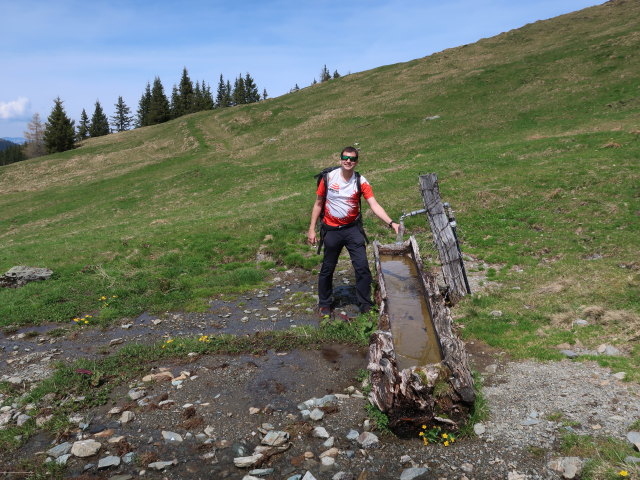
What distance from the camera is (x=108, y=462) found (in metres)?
5.24

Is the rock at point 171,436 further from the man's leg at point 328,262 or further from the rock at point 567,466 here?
the man's leg at point 328,262

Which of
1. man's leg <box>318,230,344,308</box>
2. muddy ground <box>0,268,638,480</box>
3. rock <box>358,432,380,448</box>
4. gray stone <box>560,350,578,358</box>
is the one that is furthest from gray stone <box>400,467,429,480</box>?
man's leg <box>318,230,344,308</box>

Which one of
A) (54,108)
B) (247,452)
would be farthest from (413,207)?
(54,108)

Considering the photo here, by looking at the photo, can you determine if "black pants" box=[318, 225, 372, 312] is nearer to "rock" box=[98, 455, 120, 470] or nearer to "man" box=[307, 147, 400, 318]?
"man" box=[307, 147, 400, 318]

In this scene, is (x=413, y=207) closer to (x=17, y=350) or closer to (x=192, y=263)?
(x=192, y=263)

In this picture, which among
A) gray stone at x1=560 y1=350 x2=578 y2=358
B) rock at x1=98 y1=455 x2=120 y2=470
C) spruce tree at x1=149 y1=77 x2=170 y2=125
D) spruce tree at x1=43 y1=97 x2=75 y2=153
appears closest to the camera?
rock at x1=98 y1=455 x2=120 y2=470

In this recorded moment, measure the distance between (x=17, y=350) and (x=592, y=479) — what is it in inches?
444

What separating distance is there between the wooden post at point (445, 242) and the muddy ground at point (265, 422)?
101 inches

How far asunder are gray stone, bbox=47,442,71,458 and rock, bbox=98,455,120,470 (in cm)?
64

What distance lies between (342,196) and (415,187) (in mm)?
13902

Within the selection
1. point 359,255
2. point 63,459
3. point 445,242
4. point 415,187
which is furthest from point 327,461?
point 415,187

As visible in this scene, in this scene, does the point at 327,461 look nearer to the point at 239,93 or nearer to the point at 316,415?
the point at 316,415

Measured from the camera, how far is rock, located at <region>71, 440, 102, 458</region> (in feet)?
17.8

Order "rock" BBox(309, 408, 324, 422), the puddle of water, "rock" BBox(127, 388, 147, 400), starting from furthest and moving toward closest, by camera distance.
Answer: the puddle of water, "rock" BBox(127, 388, 147, 400), "rock" BBox(309, 408, 324, 422)
